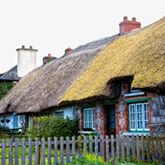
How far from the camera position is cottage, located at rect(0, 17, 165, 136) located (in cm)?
1113

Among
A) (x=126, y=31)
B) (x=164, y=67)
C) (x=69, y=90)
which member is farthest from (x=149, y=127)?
(x=126, y=31)

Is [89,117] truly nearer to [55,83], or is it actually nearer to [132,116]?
[132,116]

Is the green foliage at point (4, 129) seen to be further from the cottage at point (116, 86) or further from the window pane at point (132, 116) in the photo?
the window pane at point (132, 116)

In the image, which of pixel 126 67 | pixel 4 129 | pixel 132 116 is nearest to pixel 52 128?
pixel 132 116

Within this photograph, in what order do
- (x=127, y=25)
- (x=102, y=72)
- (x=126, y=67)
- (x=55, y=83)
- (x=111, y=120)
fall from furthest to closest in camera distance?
(x=127, y=25) → (x=55, y=83) → (x=102, y=72) → (x=111, y=120) → (x=126, y=67)

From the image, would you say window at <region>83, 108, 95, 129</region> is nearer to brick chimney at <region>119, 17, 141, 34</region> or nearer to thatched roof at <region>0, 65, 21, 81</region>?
brick chimney at <region>119, 17, 141, 34</region>

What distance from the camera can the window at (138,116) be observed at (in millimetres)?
11906

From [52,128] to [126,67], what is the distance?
507 cm

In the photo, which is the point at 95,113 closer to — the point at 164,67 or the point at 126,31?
the point at 164,67

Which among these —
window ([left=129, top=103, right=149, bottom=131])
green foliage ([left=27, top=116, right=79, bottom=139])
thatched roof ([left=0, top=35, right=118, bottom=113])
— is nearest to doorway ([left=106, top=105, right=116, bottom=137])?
window ([left=129, top=103, right=149, bottom=131])

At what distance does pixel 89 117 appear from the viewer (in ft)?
49.7

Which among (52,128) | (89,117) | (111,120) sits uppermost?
(89,117)

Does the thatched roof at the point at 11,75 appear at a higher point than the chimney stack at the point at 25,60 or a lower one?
lower

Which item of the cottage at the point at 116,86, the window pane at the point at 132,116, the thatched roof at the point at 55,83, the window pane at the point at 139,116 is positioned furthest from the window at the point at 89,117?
the window pane at the point at 139,116
